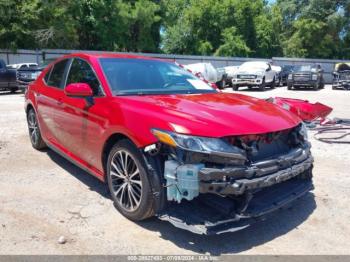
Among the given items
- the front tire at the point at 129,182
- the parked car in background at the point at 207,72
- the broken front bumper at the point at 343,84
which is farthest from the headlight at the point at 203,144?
the broken front bumper at the point at 343,84

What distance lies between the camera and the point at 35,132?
668cm

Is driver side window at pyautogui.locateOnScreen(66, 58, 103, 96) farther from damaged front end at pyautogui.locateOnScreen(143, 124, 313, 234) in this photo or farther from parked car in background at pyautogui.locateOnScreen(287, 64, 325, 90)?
parked car in background at pyautogui.locateOnScreen(287, 64, 325, 90)

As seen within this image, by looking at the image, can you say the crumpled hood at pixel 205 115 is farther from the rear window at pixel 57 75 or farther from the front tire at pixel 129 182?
the rear window at pixel 57 75

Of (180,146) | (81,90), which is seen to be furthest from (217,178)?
(81,90)

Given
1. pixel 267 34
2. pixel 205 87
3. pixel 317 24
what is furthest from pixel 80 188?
pixel 317 24

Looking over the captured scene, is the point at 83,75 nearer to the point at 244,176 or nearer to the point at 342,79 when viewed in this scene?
the point at 244,176

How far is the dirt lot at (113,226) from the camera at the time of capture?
11.9ft

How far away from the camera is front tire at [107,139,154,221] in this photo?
377cm

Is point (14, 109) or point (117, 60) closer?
point (117, 60)

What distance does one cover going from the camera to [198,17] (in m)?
42.9

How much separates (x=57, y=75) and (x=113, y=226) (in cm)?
271

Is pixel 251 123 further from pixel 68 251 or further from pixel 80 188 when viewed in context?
pixel 80 188

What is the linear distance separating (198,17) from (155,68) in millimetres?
39450

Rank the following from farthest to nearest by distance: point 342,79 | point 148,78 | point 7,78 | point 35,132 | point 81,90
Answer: point 342,79, point 7,78, point 35,132, point 148,78, point 81,90
